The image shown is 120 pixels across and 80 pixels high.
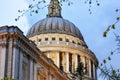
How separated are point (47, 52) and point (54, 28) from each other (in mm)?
7280

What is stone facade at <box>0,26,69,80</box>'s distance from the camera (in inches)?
1589

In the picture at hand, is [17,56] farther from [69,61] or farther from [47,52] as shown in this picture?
[69,61]

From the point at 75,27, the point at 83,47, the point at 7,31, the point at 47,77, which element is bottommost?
the point at 47,77

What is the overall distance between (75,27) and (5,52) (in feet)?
154

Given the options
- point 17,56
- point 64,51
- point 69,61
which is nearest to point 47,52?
point 64,51

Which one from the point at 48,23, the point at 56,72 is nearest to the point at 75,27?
the point at 48,23

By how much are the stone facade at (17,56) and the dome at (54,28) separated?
1365 inches

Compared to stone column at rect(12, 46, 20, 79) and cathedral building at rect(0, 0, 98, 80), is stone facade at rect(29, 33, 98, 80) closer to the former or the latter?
cathedral building at rect(0, 0, 98, 80)

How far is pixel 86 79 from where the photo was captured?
255ft

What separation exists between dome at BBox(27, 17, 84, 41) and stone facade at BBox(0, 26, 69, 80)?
34683 mm

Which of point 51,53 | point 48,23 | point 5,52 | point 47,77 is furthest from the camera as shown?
point 48,23

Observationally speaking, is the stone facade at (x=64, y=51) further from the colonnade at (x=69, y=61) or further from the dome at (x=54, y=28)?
the dome at (x=54, y=28)

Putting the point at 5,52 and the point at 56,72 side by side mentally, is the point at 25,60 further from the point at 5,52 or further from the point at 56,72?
the point at 56,72

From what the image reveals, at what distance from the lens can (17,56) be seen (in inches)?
1610
